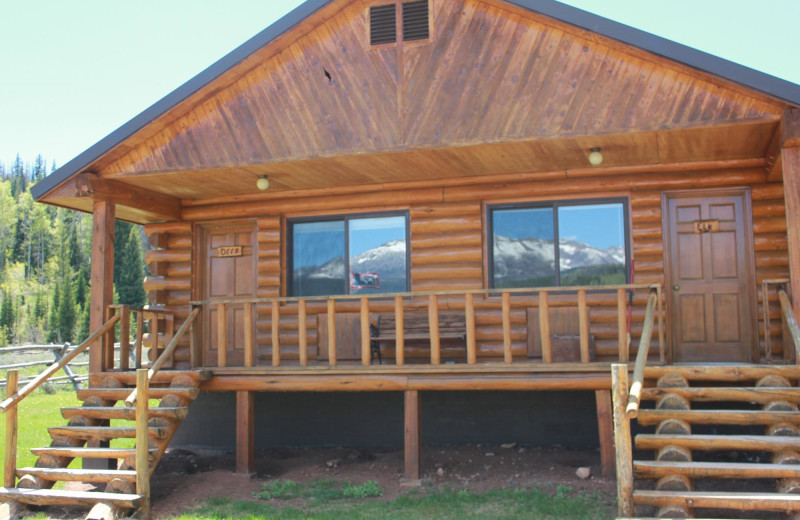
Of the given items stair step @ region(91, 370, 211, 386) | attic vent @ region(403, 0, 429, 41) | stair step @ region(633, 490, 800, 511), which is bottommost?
stair step @ region(633, 490, 800, 511)

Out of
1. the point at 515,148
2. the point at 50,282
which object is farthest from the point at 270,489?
the point at 50,282

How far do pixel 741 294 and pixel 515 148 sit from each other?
3756 mm

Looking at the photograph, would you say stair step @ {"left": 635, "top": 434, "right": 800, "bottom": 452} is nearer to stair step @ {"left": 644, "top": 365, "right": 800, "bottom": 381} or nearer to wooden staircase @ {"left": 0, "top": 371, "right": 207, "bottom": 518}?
stair step @ {"left": 644, "top": 365, "right": 800, "bottom": 381}

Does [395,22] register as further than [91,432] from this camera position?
Yes

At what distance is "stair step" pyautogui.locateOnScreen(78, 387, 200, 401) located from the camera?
419 inches

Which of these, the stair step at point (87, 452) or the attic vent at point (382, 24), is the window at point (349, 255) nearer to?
the attic vent at point (382, 24)

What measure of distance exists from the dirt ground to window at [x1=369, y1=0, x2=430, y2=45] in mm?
5769

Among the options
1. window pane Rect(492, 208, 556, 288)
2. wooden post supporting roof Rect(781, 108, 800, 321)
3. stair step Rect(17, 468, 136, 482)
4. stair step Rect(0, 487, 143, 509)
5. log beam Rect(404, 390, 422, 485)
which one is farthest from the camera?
window pane Rect(492, 208, 556, 288)

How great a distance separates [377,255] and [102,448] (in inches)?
193

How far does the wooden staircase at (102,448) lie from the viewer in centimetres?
934

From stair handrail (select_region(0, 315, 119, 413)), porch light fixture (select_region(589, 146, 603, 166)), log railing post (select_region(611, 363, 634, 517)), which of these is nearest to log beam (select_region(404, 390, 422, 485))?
log railing post (select_region(611, 363, 634, 517))

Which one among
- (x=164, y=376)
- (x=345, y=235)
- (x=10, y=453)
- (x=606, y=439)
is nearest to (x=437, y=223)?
(x=345, y=235)

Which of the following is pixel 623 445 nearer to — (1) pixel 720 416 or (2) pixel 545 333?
(1) pixel 720 416

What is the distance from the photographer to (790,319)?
30.2ft
